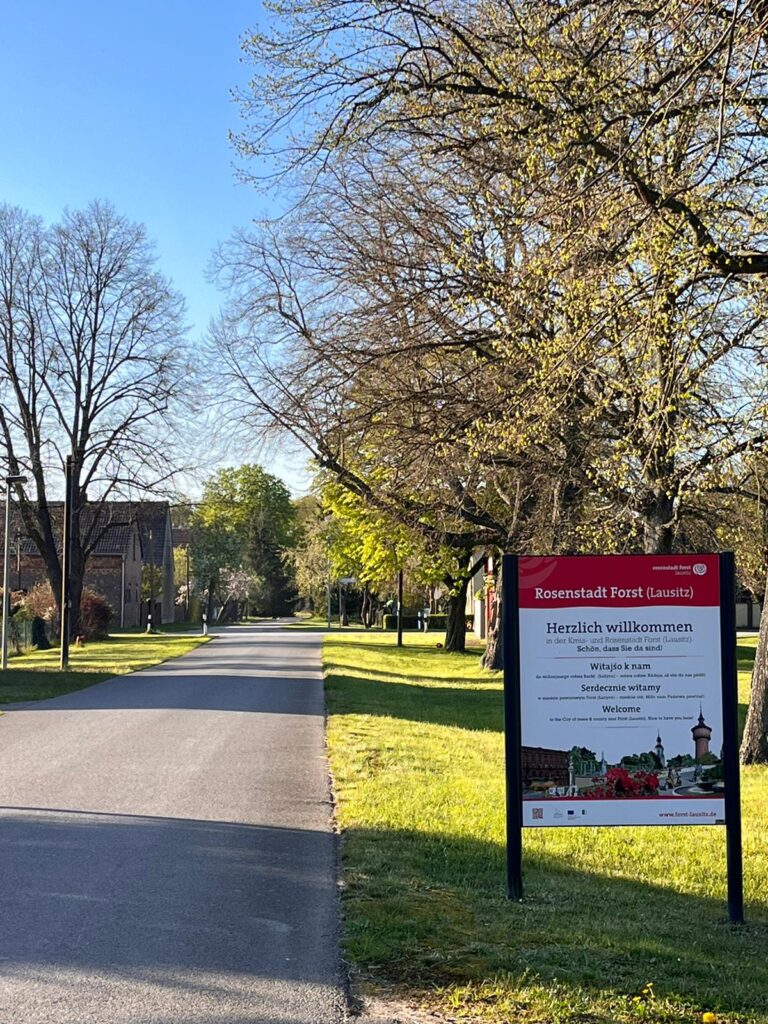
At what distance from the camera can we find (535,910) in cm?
652

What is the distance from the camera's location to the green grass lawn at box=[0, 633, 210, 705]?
75.3ft

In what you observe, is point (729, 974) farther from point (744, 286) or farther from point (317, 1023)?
point (744, 286)

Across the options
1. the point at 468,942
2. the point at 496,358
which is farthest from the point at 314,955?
the point at 496,358

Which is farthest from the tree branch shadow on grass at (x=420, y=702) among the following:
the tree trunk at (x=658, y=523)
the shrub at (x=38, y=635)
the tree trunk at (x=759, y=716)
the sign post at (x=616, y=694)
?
the shrub at (x=38, y=635)

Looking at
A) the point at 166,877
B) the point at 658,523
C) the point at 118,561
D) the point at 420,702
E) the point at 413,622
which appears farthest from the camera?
the point at 413,622

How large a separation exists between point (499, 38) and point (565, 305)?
2.81m

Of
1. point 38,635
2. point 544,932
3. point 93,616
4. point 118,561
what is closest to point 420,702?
point 544,932

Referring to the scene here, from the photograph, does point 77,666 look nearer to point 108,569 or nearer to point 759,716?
point 759,716

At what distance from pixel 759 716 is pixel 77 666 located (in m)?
22.7

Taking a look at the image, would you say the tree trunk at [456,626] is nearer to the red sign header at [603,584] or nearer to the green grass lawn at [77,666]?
the green grass lawn at [77,666]

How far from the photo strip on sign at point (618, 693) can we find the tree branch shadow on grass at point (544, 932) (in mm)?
614

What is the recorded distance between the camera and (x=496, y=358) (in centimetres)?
1683

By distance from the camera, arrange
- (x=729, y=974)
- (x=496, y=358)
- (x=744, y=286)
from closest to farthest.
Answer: (x=729, y=974) → (x=744, y=286) → (x=496, y=358)

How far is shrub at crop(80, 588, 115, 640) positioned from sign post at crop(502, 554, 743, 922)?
45.7 metres
